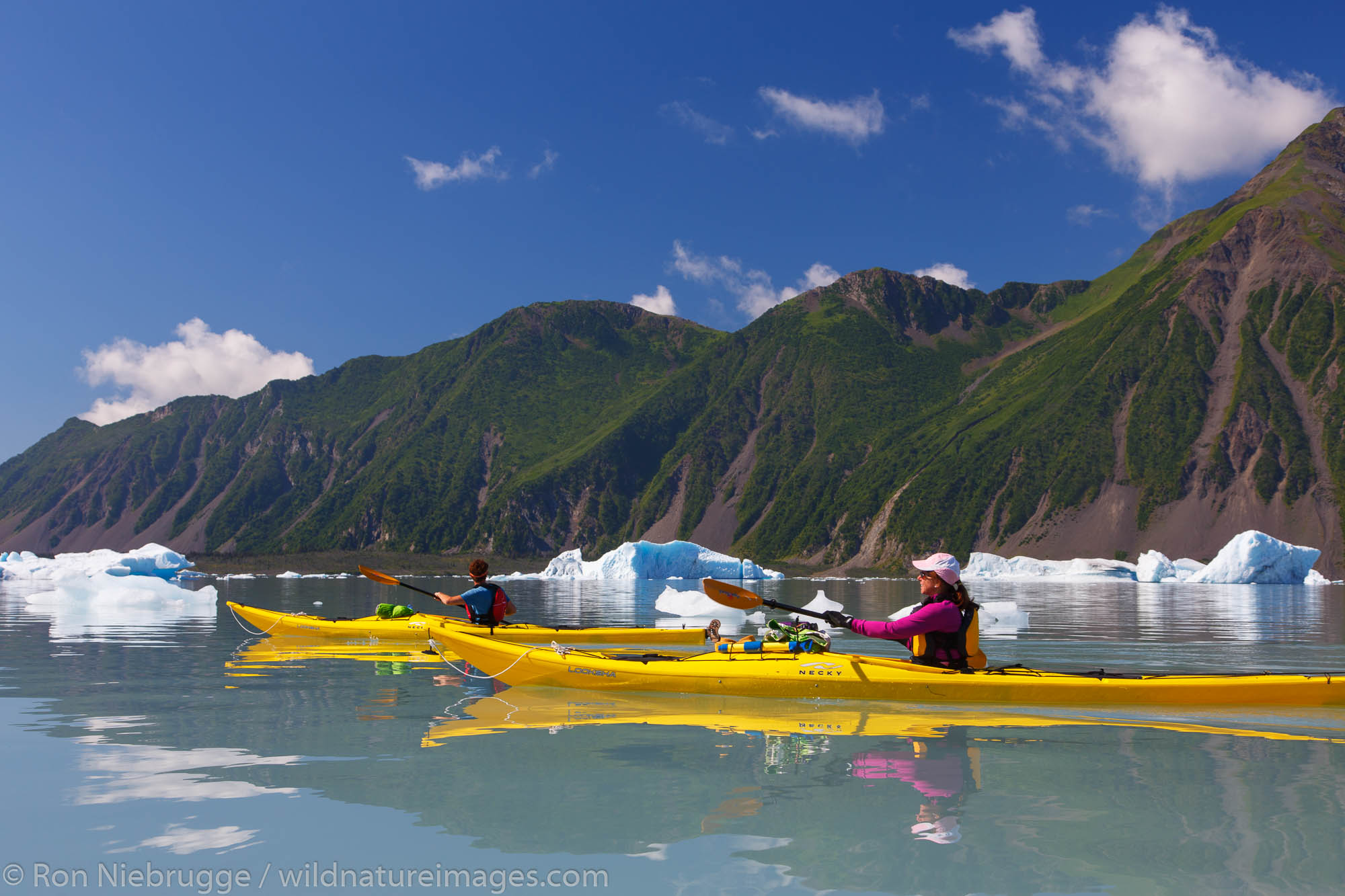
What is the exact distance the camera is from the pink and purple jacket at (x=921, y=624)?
12.1 m

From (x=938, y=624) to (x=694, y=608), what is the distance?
2473 centimetres

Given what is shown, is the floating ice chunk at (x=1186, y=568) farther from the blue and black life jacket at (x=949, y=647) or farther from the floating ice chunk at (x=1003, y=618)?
the blue and black life jacket at (x=949, y=647)

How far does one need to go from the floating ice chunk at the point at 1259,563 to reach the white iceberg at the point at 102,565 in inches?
3177

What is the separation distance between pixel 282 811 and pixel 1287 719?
11.8 m

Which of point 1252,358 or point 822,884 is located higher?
point 1252,358

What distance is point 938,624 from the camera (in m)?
12.3

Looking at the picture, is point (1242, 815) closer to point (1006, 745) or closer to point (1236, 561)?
point (1006, 745)

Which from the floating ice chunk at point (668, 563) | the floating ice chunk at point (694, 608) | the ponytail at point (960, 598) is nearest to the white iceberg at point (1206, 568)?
the floating ice chunk at point (668, 563)

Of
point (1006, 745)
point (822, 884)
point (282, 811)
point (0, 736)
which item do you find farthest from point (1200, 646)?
point (0, 736)

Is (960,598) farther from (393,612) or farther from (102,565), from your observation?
(102,565)

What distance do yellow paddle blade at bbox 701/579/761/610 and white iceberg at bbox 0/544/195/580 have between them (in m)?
42.4

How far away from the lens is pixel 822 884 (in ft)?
20.5

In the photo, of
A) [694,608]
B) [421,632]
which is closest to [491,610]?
[421,632]

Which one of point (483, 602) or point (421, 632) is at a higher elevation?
point (483, 602)
